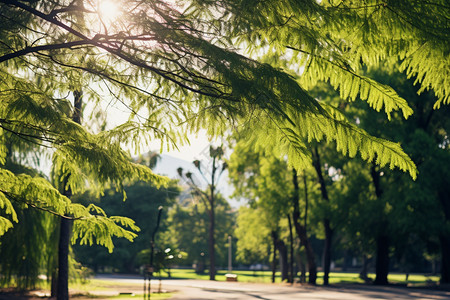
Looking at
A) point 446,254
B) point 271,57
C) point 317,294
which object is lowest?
point 317,294

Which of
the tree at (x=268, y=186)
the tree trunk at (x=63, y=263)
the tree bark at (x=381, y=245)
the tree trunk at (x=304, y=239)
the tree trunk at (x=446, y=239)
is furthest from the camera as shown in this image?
A: the tree trunk at (x=304, y=239)

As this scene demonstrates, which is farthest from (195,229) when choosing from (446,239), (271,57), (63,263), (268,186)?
(271,57)

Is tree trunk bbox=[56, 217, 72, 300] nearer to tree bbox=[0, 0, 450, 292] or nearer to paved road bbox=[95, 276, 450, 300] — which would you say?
paved road bbox=[95, 276, 450, 300]

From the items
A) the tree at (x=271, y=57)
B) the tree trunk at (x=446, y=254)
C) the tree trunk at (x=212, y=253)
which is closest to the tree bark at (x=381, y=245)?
the tree trunk at (x=446, y=254)

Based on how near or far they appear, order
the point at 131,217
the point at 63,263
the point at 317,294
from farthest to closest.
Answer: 1. the point at 131,217
2. the point at 317,294
3. the point at 63,263

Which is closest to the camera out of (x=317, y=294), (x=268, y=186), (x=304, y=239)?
(x=317, y=294)

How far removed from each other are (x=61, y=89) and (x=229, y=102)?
331 cm

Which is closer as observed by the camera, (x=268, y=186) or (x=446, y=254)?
(x=446, y=254)

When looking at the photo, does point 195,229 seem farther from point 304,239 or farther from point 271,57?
point 271,57

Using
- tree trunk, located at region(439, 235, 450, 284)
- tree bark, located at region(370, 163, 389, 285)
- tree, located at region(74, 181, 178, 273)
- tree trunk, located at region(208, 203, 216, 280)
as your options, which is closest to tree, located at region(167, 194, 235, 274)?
tree, located at region(74, 181, 178, 273)

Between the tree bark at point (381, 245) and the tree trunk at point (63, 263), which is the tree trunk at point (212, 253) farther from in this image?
the tree trunk at point (63, 263)

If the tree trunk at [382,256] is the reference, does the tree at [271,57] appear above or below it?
above

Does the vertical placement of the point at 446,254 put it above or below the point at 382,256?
above

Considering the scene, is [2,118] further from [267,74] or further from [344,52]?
[344,52]
